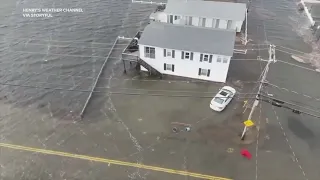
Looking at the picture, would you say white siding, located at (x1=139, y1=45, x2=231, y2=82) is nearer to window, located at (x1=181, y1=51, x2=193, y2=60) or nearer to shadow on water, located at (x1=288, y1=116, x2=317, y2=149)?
window, located at (x1=181, y1=51, x2=193, y2=60)

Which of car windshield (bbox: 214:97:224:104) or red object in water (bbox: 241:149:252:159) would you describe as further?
car windshield (bbox: 214:97:224:104)

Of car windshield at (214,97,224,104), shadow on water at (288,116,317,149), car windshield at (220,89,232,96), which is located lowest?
shadow on water at (288,116,317,149)

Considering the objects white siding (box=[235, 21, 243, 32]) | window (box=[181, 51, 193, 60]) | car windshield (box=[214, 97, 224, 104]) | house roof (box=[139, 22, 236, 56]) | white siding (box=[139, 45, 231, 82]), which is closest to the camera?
car windshield (box=[214, 97, 224, 104])

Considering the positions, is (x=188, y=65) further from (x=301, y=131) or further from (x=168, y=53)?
(x=301, y=131)

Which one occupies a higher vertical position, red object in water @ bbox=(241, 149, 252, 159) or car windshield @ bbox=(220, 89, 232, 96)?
car windshield @ bbox=(220, 89, 232, 96)

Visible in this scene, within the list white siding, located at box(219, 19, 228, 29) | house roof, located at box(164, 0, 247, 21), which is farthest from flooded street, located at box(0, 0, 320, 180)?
white siding, located at box(219, 19, 228, 29)

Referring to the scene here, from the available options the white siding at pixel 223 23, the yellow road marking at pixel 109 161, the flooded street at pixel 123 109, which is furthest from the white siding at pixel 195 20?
the yellow road marking at pixel 109 161

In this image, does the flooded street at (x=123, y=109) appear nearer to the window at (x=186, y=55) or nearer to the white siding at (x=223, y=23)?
the window at (x=186, y=55)
